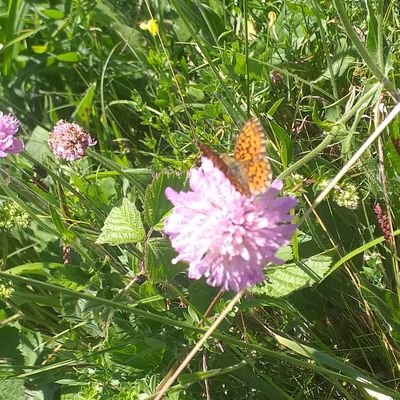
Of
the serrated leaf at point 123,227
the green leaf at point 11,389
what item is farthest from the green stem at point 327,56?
the green leaf at point 11,389

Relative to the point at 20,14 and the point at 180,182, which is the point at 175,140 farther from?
the point at 20,14

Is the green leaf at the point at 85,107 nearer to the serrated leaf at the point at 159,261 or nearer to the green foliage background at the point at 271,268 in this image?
the green foliage background at the point at 271,268

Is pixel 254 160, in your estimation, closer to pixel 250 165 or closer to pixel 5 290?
pixel 250 165

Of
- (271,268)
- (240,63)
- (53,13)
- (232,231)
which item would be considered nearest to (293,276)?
(271,268)

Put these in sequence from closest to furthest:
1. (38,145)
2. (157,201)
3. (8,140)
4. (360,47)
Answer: (360,47) < (157,201) < (8,140) < (38,145)

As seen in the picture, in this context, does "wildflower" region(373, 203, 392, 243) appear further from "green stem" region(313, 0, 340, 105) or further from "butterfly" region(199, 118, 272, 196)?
"butterfly" region(199, 118, 272, 196)

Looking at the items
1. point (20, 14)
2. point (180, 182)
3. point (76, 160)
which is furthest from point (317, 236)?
point (20, 14)
